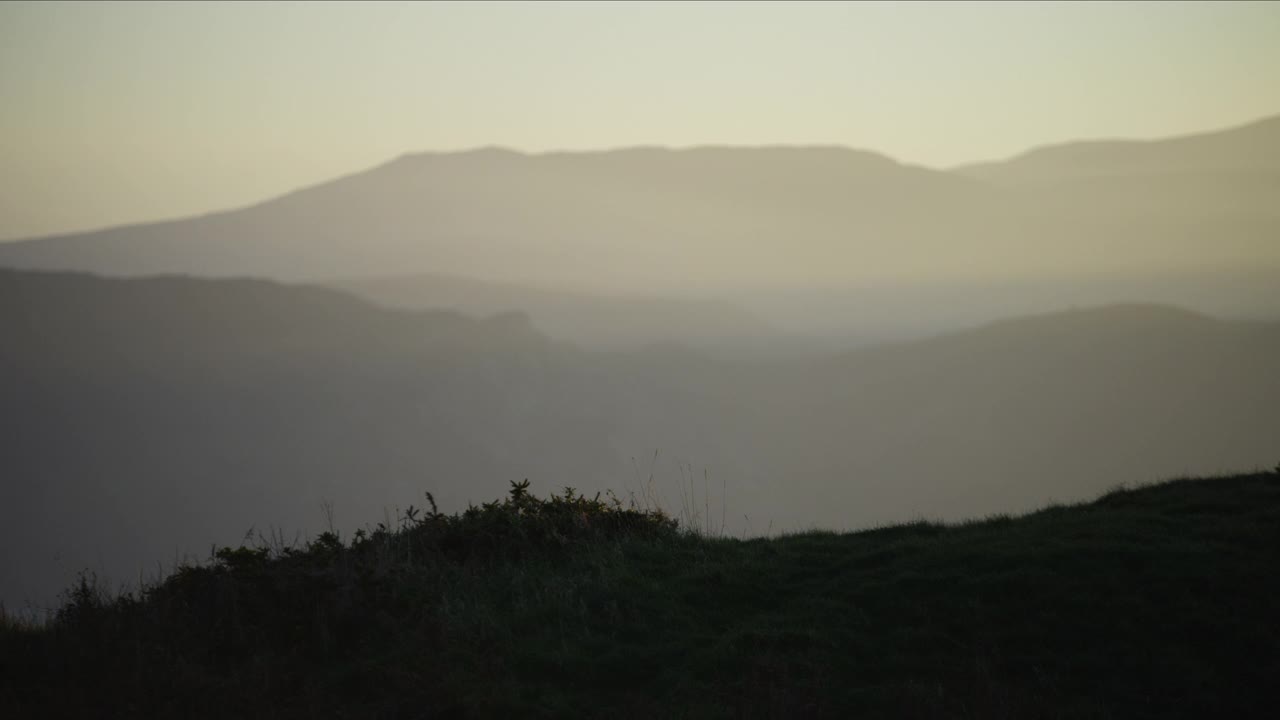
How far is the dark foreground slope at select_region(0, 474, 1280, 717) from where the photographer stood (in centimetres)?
881

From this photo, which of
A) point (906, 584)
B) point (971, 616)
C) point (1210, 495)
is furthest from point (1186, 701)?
point (1210, 495)

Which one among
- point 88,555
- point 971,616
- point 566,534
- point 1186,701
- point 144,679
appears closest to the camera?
point 1186,701

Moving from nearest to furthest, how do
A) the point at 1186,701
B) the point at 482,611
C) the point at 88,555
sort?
the point at 1186,701, the point at 482,611, the point at 88,555

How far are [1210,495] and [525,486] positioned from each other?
10.1m

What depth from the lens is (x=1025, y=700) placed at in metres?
8.50

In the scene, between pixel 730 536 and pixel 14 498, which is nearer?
pixel 730 536

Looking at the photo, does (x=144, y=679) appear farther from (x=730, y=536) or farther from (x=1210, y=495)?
(x=1210, y=495)

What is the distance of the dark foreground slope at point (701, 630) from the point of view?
881 centimetres

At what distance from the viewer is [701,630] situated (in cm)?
1048

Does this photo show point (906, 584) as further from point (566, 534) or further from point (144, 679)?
point (144, 679)

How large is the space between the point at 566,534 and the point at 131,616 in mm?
5644

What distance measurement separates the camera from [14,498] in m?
174

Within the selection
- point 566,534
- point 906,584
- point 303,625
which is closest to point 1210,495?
point 906,584

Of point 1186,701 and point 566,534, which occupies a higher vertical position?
point 566,534
